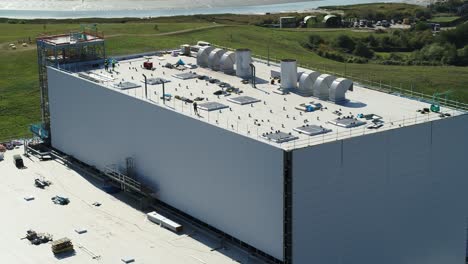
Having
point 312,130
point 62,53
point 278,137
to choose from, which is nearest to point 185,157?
point 278,137

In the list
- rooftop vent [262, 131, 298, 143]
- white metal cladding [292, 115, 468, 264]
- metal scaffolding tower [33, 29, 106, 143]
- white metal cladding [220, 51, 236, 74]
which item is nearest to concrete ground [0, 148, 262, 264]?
white metal cladding [292, 115, 468, 264]

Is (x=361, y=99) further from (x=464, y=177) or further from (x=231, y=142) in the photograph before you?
(x=231, y=142)

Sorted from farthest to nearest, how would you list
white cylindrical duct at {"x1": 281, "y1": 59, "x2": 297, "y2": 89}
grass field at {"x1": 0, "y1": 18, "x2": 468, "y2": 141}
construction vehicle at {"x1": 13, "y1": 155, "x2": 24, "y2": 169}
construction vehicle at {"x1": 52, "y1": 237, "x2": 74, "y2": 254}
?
grass field at {"x1": 0, "y1": 18, "x2": 468, "y2": 141} < construction vehicle at {"x1": 13, "y1": 155, "x2": 24, "y2": 169} < white cylindrical duct at {"x1": 281, "y1": 59, "x2": 297, "y2": 89} < construction vehicle at {"x1": 52, "y1": 237, "x2": 74, "y2": 254}

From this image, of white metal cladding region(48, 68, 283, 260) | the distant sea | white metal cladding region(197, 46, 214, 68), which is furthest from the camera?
Result: the distant sea

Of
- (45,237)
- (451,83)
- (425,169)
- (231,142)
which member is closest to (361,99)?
(425,169)

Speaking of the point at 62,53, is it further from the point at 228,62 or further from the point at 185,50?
the point at 228,62

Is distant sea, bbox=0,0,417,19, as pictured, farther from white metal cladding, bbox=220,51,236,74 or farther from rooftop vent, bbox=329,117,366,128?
rooftop vent, bbox=329,117,366,128
